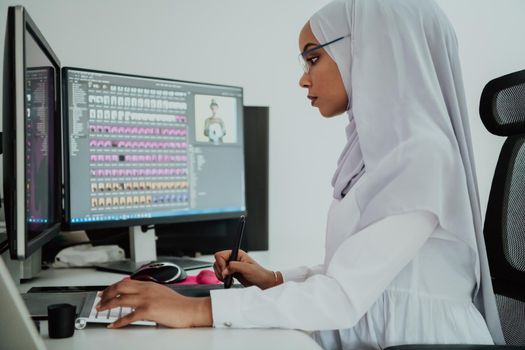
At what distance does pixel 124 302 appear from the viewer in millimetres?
790

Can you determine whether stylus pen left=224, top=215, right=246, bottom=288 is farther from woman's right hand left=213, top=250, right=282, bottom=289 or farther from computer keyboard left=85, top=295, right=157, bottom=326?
computer keyboard left=85, top=295, right=157, bottom=326

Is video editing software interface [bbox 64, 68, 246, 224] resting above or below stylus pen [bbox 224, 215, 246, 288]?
above

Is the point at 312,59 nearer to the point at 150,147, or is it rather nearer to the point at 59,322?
the point at 150,147

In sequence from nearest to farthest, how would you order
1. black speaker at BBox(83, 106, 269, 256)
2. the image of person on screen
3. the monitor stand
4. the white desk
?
the white desk < the monitor stand < the image of person on screen < black speaker at BBox(83, 106, 269, 256)

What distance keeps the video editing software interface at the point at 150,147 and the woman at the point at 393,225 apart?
0.58 m

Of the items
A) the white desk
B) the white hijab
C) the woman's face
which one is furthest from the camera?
the woman's face

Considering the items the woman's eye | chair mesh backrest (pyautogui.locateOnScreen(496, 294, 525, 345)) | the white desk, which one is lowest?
chair mesh backrest (pyautogui.locateOnScreen(496, 294, 525, 345))

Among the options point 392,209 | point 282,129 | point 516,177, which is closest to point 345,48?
point 392,209

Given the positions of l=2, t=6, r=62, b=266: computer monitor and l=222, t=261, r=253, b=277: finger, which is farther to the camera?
l=222, t=261, r=253, b=277: finger

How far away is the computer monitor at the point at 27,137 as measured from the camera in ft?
2.66

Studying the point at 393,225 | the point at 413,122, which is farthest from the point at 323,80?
the point at 393,225

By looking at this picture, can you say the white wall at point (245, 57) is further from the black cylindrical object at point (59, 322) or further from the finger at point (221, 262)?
the black cylindrical object at point (59, 322)

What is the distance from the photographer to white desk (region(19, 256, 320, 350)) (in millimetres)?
715

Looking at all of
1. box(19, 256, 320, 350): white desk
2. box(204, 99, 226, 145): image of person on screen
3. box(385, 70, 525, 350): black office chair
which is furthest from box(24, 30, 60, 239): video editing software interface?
box(385, 70, 525, 350): black office chair
